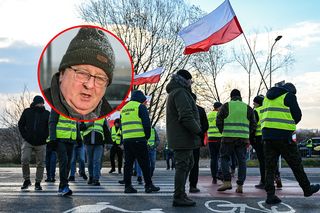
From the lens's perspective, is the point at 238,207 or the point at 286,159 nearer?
the point at 238,207

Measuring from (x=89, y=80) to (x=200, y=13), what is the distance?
37187mm

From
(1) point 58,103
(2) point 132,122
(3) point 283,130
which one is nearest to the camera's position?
(1) point 58,103

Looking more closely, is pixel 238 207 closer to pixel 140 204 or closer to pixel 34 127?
pixel 140 204

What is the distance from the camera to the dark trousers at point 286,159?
24.3ft

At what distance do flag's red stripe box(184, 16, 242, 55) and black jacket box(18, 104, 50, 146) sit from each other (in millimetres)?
4306

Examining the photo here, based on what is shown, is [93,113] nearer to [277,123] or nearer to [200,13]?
[277,123]

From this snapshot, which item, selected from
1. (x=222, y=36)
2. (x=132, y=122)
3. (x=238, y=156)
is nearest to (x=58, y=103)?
(x=132, y=122)

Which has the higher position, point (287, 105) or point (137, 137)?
point (287, 105)

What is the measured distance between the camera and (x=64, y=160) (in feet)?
27.6

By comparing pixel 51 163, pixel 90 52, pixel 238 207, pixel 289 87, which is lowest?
pixel 238 207

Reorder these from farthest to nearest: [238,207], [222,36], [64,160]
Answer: [222,36] → [64,160] → [238,207]

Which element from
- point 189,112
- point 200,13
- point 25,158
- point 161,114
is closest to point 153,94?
point 161,114

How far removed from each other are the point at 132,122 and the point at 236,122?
1941 millimetres

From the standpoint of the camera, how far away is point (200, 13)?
3856 centimetres
